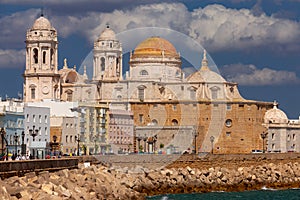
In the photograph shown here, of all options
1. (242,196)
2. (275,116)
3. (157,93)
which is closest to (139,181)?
(242,196)

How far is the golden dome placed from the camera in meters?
107

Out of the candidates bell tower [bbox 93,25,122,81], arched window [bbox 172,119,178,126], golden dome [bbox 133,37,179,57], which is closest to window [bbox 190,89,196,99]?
arched window [bbox 172,119,178,126]

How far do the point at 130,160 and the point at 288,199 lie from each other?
14.8 metres

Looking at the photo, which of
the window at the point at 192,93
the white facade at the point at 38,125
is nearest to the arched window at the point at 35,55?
the white facade at the point at 38,125

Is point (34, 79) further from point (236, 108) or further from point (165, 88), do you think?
point (236, 108)

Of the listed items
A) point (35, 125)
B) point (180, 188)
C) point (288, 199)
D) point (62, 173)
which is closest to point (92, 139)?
point (35, 125)

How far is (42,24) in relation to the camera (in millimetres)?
101000

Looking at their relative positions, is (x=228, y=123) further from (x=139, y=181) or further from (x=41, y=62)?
(x=139, y=181)

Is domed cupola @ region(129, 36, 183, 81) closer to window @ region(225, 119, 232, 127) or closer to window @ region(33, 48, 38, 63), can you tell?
window @ region(225, 119, 232, 127)

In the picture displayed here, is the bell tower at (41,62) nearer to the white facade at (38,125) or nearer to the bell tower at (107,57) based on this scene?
the bell tower at (107,57)

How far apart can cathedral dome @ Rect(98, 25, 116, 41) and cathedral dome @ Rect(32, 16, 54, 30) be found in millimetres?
8649

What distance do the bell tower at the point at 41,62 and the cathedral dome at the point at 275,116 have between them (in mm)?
23090

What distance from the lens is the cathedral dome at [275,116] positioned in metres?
105

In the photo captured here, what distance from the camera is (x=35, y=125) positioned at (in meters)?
81.4
